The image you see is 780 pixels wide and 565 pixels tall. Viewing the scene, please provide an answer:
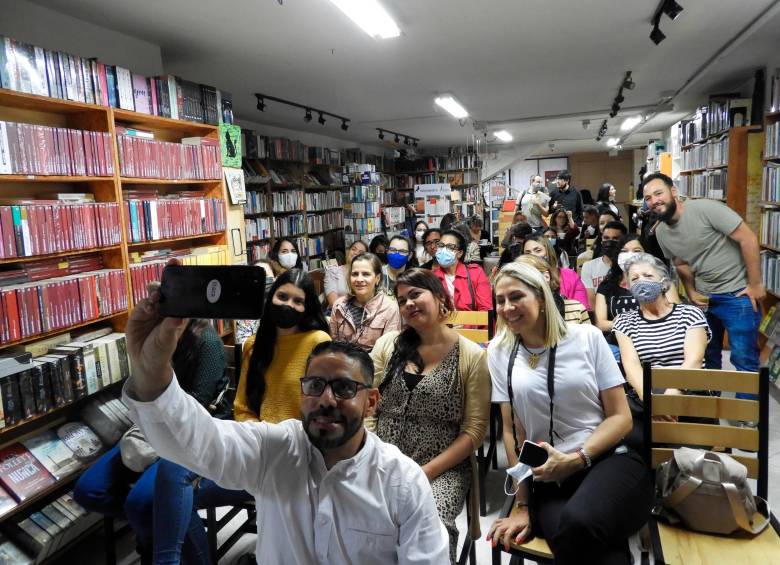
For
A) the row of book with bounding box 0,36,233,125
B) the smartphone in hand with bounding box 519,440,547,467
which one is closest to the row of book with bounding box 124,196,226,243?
the row of book with bounding box 0,36,233,125

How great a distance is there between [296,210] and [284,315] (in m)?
5.18

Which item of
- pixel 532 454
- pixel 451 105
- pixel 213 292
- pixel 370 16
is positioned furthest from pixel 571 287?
pixel 451 105

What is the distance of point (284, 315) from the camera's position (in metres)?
2.28

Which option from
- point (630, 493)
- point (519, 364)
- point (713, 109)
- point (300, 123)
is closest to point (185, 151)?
point (519, 364)

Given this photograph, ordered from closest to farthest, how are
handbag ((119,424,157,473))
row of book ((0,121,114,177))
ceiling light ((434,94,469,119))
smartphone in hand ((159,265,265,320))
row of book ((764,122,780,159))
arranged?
smartphone in hand ((159,265,265,320)) → handbag ((119,424,157,473)) → row of book ((0,121,114,177)) → row of book ((764,122,780,159)) → ceiling light ((434,94,469,119))

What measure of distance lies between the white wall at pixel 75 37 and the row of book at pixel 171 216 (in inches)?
36.6

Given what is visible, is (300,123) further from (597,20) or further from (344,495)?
(344,495)

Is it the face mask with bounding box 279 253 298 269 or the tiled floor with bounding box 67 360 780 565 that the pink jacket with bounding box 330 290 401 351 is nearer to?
the tiled floor with bounding box 67 360 780 565

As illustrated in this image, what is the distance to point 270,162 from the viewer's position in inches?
277

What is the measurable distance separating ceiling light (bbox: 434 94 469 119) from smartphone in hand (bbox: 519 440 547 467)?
16.5 ft

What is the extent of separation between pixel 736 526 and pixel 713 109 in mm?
5603

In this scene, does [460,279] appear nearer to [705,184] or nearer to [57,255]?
[57,255]

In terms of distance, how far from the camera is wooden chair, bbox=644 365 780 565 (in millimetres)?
1627

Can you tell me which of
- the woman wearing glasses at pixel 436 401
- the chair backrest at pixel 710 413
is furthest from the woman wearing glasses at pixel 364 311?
the chair backrest at pixel 710 413
